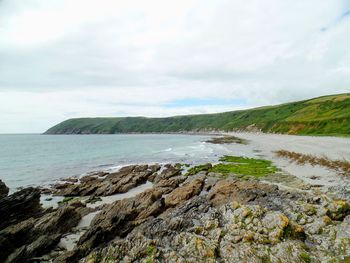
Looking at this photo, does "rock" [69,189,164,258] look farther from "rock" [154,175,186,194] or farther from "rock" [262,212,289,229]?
"rock" [262,212,289,229]

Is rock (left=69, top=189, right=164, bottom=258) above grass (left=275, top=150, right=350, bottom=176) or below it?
above

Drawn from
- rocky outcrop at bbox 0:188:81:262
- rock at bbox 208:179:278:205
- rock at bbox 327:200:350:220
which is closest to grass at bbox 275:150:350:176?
rock at bbox 208:179:278:205

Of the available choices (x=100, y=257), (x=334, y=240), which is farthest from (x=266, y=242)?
(x=100, y=257)

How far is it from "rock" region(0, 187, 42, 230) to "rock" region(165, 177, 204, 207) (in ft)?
40.6

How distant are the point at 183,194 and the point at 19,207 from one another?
1516 cm

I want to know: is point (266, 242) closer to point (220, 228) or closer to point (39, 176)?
point (220, 228)

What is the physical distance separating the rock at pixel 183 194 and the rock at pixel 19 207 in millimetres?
12360

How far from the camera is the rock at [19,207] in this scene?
2053 centimetres

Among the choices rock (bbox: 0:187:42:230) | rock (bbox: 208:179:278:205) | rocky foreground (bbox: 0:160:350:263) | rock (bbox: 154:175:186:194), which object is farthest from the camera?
rock (bbox: 154:175:186:194)

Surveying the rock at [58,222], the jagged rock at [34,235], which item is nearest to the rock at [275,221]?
the jagged rock at [34,235]

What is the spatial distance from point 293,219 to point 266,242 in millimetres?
3311

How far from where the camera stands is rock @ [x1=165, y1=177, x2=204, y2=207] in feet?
80.4

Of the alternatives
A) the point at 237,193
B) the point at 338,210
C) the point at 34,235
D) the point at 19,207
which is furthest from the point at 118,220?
the point at 338,210

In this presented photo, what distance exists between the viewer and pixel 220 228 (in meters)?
14.6
